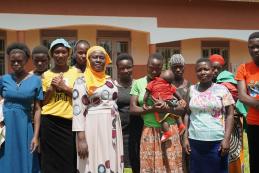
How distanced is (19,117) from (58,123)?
1.37ft

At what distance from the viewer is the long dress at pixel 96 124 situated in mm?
4227

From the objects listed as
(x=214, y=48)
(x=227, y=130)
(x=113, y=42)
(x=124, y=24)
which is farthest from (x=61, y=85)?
(x=214, y=48)

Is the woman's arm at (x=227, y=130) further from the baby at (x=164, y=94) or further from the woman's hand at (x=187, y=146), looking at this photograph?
the baby at (x=164, y=94)

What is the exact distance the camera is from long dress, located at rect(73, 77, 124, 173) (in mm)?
4227

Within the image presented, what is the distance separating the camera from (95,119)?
168 inches

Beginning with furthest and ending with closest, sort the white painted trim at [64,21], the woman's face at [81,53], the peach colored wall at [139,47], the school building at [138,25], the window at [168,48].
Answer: the window at [168,48], the peach colored wall at [139,47], the school building at [138,25], the white painted trim at [64,21], the woman's face at [81,53]

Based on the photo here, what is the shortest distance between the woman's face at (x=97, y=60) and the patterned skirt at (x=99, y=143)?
1.47 feet

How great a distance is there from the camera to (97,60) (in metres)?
4.34

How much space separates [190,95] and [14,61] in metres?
1.96

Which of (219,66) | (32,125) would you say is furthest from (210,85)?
(32,125)

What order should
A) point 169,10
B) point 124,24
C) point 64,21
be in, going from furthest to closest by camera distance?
point 169,10
point 124,24
point 64,21

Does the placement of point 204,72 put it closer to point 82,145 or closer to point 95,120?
point 95,120

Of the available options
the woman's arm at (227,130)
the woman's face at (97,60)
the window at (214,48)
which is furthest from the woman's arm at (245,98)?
the window at (214,48)

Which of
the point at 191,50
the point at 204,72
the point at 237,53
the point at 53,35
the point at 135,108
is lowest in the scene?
the point at 135,108
